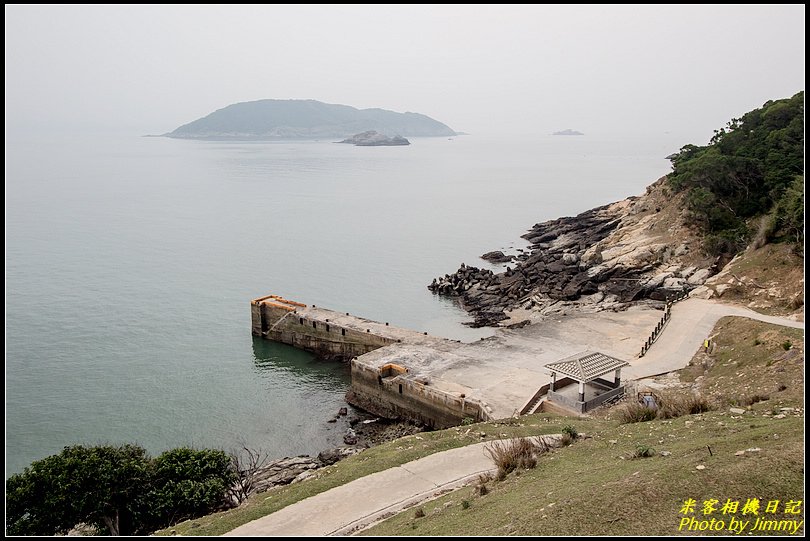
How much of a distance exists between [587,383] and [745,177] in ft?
102

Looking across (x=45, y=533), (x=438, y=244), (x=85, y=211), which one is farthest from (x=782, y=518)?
(x=85, y=211)

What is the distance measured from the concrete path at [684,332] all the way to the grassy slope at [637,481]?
312 inches

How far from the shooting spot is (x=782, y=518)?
873 cm

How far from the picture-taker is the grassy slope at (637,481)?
9.46 metres

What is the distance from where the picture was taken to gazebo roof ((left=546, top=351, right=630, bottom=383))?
21719 mm

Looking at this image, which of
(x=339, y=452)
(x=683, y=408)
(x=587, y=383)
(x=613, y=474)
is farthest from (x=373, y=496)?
(x=587, y=383)

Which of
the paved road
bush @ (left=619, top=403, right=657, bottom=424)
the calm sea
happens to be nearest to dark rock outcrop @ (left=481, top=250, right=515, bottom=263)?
the calm sea

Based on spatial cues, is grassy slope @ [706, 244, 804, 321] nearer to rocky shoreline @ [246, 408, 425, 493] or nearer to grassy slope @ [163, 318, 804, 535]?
grassy slope @ [163, 318, 804, 535]

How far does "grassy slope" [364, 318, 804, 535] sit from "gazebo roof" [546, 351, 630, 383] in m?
3.98

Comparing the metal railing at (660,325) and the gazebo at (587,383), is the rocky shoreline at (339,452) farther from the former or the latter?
the metal railing at (660,325)

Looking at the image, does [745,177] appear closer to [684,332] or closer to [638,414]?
[684,332]

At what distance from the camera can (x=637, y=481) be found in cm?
1046

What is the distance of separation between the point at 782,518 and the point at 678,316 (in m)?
24.8

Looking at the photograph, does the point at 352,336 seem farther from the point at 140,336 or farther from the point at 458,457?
the point at 458,457
